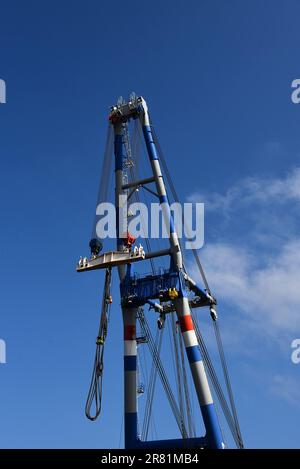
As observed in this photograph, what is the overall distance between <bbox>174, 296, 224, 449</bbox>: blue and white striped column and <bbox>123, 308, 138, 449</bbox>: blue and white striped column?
4549 millimetres

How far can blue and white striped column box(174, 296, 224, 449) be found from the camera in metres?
38.1

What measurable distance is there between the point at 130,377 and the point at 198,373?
585 cm

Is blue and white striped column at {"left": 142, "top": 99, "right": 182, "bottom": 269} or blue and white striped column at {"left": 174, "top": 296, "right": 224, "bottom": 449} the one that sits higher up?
blue and white striped column at {"left": 142, "top": 99, "right": 182, "bottom": 269}

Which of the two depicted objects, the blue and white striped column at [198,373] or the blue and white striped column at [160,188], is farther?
the blue and white striped column at [160,188]

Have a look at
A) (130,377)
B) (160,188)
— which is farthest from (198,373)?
(160,188)

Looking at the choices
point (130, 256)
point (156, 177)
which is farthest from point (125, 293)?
point (156, 177)

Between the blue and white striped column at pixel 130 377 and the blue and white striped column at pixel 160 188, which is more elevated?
the blue and white striped column at pixel 160 188

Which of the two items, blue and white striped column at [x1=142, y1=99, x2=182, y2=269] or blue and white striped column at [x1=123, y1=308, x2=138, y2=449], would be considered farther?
blue and white striped column at [x1=142, y1=99, x2=182, y2=269]

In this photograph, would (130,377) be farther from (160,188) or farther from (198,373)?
(160,188)

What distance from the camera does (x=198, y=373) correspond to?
3950 cm

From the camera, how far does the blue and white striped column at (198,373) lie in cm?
3809

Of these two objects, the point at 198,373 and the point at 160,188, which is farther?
the point at 160,188

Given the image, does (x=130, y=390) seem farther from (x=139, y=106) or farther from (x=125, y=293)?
(x=139, y=106)

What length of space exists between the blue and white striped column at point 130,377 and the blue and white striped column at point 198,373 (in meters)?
4.55
